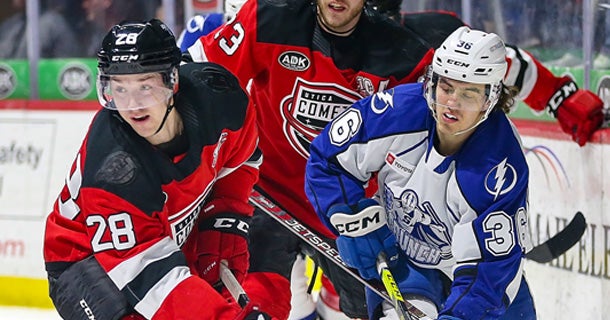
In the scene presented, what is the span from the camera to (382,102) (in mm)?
3121

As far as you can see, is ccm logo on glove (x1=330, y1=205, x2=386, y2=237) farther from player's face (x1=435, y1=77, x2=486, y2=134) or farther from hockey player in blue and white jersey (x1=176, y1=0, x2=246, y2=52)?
hockey player in blue and white jersey (x1=176, y1=0, x2=246, y2=52)

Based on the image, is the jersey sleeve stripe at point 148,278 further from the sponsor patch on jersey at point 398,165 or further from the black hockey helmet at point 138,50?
the sponsor patch on jersey at point 398,165

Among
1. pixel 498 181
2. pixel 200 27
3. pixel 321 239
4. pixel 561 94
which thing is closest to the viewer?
pixel 498 181

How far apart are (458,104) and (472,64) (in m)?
0.10

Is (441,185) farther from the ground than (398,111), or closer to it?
closer to it

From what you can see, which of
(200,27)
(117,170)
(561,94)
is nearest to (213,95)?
(117,170)

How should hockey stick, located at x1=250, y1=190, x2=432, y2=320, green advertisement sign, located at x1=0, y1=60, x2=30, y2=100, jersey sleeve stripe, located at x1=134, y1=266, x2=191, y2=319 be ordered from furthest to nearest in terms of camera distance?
1. green advertisement sign, located at x1=0, y1=60, x2=30, y2=100
2. hockey stick, located at x1=250, y1=190, x2=432, y2=320
3. jersey sleeve stripe, located at x1=134, y1=266, x2=191, y2=319

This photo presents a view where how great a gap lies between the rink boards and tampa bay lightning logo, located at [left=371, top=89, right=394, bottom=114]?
3.14 ft

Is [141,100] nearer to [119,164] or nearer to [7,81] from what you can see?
[119,164]

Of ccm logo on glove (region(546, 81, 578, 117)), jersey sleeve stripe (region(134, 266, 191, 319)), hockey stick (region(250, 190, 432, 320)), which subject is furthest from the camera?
ccm logo on glove (region(546, 81, 578, 117))

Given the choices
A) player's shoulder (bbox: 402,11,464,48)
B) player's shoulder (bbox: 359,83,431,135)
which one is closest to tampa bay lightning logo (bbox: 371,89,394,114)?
player's shoulder (bbox: 359,83,431,135)

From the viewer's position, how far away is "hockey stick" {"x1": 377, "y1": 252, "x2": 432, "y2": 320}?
10.0 ft

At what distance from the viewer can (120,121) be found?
9.63 feet

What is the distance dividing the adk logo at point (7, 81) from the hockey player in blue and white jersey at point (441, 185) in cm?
280
